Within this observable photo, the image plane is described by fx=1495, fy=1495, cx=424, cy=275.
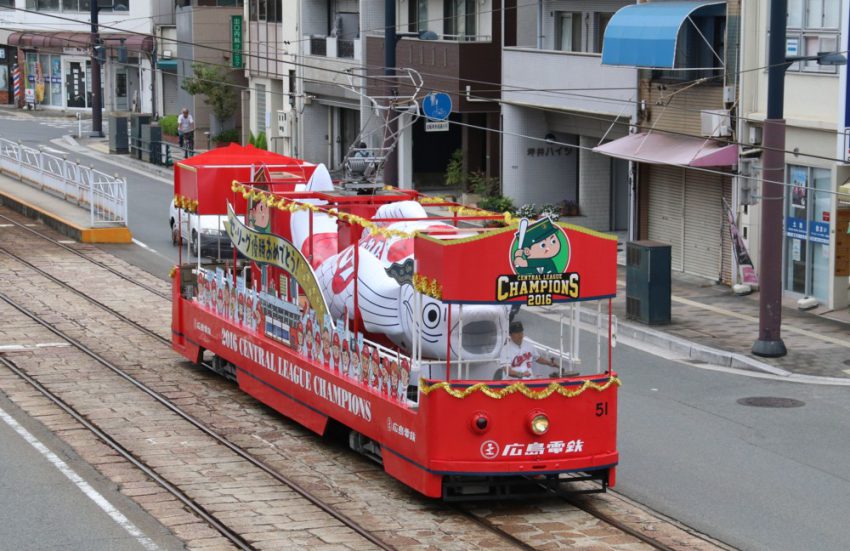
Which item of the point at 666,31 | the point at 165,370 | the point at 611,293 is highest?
the point at 666,31

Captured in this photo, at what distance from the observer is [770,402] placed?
19719mm

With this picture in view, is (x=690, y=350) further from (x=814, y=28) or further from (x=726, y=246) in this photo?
(x=814, y=28)

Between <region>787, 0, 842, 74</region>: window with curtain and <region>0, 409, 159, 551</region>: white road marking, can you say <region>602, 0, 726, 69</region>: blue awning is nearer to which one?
<region>787, 0, 842, 74</region>: window with curtain

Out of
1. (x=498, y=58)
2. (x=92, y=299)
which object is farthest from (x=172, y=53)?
(x=92, y=299)

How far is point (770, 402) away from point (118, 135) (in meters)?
38.2

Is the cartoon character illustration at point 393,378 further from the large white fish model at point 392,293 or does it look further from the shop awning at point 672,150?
the shop awning at point 672,150

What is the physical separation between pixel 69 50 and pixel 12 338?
50.4 metres

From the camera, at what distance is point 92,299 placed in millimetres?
27516

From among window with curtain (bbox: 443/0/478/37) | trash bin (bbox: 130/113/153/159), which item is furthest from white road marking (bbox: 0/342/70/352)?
trash bin (bbox: 130/113/153/159)

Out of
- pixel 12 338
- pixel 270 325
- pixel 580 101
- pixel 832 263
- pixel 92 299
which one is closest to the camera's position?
pixel 270 325

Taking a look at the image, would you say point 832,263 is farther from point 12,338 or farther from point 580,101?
point 12,338

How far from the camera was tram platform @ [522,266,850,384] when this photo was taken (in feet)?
71.2

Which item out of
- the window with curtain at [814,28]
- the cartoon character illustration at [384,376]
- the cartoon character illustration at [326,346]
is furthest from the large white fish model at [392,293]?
the window with curtain at [814,28]

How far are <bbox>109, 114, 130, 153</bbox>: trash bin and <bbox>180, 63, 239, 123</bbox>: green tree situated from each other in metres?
3.10
